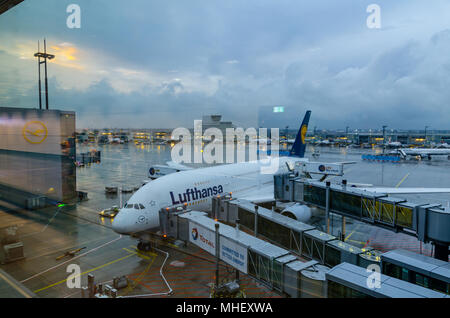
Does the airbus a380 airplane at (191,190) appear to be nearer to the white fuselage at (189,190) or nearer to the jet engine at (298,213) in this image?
the white fuselage at (189,190)

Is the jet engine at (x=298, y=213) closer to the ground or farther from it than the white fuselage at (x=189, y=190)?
closer to the ground

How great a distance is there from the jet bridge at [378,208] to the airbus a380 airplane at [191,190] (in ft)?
15.5

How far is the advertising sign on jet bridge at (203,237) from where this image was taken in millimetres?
10133

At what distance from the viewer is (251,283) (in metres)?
12.4

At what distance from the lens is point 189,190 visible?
17.7 metres

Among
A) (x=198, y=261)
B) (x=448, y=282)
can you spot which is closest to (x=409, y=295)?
(x=448, y=282)

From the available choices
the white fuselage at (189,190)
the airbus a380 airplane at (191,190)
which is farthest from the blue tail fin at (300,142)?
the white fuselage at (189,190)

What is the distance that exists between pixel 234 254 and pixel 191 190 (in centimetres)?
900

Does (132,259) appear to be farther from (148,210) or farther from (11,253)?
(11,253)

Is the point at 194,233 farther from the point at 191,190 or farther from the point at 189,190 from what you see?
the point at 191,190

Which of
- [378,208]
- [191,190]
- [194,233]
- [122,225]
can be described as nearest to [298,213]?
[378,208]

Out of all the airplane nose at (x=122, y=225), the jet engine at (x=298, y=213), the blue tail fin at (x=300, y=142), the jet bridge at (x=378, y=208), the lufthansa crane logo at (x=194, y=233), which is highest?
the blue tail fin at (x=300, y=142)
